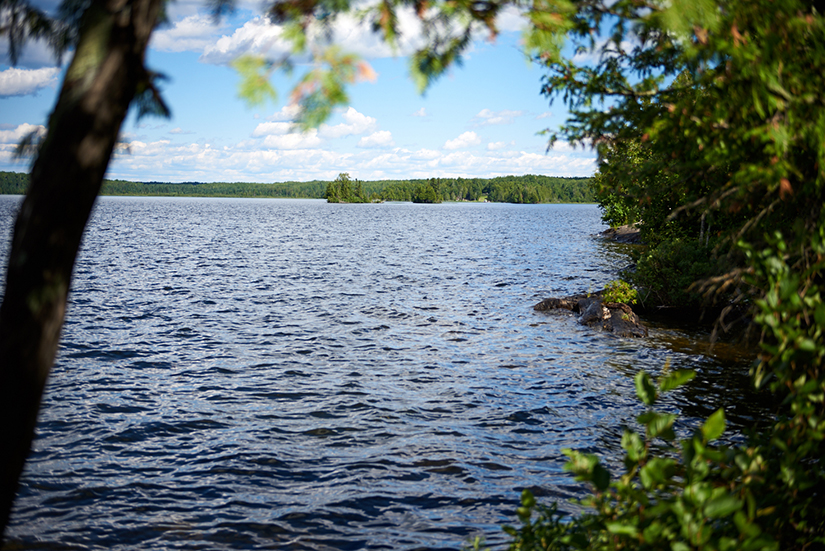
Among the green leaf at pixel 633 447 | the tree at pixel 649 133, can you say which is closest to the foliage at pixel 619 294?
the tree at pixel 649 133

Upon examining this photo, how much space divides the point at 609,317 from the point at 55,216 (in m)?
20.7

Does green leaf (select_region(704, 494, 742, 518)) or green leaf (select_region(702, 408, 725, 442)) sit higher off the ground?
green leaf (select_region(702, 408, 725, 442))

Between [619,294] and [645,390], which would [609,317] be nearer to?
[619,294]

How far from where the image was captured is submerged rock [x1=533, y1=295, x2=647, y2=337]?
2066 centimetres

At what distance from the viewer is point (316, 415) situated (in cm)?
1308

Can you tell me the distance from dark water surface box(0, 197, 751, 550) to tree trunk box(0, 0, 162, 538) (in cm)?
573

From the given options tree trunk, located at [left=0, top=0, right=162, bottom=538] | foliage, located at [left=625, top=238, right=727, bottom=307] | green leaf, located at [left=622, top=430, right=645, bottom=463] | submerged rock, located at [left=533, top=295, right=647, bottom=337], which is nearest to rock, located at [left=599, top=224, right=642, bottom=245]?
foliage, located at [left=625, top=238, right=727, bottom=307]

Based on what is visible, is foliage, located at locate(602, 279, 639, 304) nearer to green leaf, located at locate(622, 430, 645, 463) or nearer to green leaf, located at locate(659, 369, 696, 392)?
green leaf, located at locate(622, 430, 645, 463)

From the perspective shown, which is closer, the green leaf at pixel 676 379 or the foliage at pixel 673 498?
the foliage at pixel 673 498

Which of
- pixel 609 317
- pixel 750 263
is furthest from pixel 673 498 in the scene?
pixel 609 317

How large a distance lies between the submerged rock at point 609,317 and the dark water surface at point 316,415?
66 cm

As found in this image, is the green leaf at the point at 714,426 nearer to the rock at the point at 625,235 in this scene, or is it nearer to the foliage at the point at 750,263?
the foliage at the point at 750,263

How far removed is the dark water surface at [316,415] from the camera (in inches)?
352

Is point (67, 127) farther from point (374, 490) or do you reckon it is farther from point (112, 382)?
point (112, 382)
